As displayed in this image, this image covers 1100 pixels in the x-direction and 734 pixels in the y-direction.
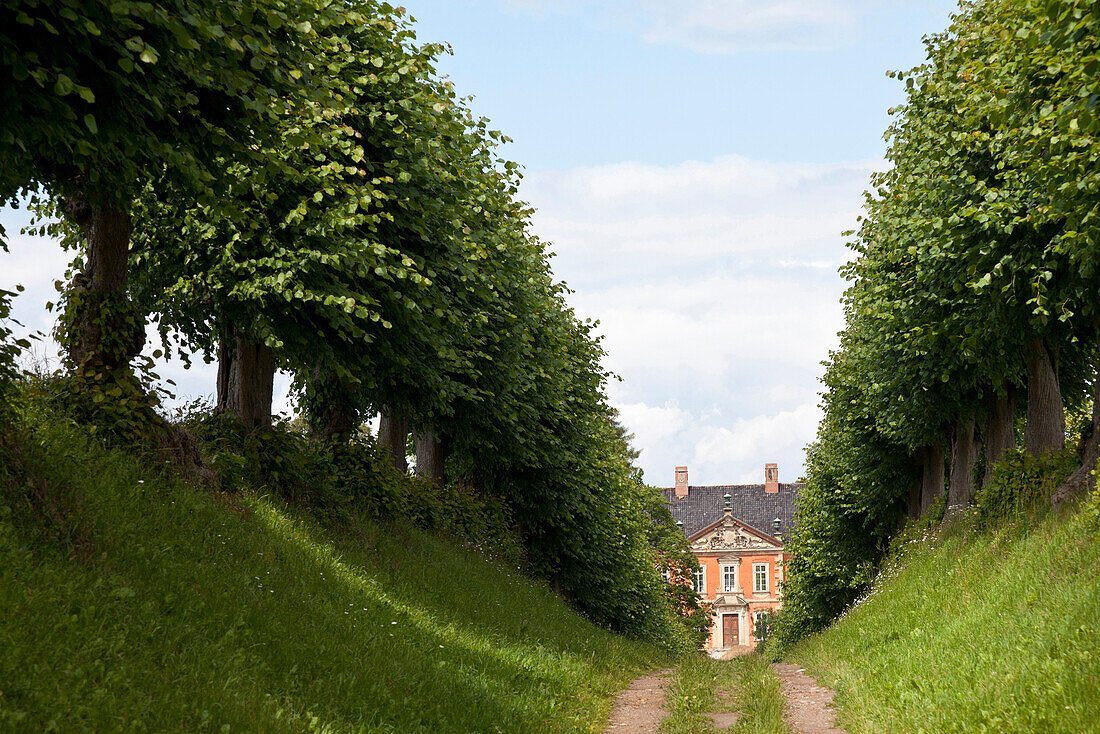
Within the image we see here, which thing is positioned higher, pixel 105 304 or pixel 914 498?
pixel 105 304

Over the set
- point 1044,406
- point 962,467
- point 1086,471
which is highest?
point 1044,406

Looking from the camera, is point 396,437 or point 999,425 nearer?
point 999,425

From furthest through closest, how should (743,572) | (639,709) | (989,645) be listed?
(743,572) → (639,709) → (989,645)

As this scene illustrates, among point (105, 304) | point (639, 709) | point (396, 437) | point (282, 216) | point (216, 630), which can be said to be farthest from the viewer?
point (396, 437)

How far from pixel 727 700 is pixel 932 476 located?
57.2 feet

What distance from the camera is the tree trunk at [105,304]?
37.8 feet

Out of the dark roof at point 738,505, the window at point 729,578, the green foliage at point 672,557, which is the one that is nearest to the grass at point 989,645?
the green foliage at point 672,557

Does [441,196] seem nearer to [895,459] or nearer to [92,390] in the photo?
[92,390]

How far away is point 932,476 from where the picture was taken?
2730cm

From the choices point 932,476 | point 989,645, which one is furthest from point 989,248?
point 932,476

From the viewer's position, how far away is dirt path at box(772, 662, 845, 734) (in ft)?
33.2

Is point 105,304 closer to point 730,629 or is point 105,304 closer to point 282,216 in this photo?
point 282,216

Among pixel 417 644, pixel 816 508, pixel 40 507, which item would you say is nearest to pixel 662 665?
pixel 417 644

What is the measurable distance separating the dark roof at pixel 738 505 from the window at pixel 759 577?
439 cm
